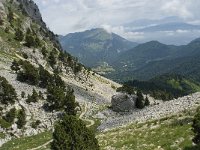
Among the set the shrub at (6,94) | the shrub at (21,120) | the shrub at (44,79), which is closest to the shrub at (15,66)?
the shrub at (44,79)

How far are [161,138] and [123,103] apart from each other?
230ft

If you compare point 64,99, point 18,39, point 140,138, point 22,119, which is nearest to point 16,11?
point 18,39

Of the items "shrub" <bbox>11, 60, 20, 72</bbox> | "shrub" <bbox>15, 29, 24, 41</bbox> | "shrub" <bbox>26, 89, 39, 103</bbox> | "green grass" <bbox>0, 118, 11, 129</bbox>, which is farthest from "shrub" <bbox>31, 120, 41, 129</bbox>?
"shrub" <bbox>15, 29, 24, 41</bbox>

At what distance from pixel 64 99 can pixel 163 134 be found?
56.7 m

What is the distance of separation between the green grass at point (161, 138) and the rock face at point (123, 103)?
187ft

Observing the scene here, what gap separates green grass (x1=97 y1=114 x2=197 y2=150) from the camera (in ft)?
120

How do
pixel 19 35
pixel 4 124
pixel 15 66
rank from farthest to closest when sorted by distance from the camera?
1. pixel 19 35
2. pixel 15 66
3. pixel 4 124

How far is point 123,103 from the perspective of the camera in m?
110

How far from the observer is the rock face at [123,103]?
360 feet

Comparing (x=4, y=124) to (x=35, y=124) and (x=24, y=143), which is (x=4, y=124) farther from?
(x=24, y=143)

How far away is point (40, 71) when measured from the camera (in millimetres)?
116500

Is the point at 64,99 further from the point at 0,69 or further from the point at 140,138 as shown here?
the point at 140,138

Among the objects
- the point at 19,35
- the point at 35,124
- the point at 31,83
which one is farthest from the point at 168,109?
the point at 19,35

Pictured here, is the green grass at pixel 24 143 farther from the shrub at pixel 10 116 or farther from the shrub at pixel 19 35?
the shrub at pixel 19 35
